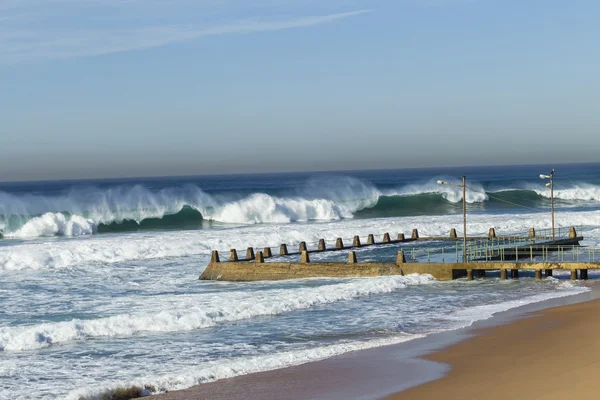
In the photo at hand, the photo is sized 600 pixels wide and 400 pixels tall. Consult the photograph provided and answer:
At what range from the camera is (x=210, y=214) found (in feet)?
229

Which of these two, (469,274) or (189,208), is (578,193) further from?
(469,274)

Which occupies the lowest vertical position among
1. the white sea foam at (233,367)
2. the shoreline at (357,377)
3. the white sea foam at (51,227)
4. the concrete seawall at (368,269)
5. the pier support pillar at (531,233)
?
the shoreline at (357,377)

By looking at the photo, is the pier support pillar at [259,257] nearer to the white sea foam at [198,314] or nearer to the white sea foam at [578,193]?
the white sea foam at [198,314]

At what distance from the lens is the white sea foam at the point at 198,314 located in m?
17.9

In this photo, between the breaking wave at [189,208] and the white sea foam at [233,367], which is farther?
the breaking wave at [189,208]

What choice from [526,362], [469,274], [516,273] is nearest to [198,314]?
[526,362]

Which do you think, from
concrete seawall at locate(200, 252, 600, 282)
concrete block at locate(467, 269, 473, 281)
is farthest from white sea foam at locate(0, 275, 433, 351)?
concrete block at locate(467, 269, 473, 281)

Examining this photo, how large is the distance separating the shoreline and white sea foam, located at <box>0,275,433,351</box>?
514 centimetres

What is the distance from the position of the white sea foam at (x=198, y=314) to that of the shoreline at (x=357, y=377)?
5.14 meters

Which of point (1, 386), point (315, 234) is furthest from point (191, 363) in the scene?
point (315, 234)

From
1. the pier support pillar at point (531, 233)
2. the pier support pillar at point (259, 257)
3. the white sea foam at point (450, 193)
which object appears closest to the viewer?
the pier support pillar at point (259, 257)

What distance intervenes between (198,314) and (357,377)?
274 inches

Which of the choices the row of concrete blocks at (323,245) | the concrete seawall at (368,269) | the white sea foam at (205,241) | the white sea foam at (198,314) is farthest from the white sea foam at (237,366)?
the white sea foam at (205,241)

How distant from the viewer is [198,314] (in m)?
20.2
